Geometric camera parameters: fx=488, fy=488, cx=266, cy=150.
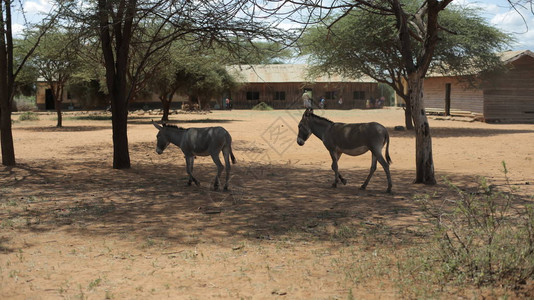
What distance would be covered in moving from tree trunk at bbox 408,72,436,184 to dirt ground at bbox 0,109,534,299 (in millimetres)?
383

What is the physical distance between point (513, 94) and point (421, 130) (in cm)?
2526

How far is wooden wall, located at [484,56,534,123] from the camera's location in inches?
1247

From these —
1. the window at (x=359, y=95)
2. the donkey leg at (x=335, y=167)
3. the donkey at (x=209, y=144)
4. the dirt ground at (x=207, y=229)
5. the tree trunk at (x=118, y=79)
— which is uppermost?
the window at (x=359, y=95)

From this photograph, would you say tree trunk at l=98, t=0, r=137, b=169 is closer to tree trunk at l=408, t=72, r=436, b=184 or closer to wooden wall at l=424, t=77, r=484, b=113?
tree trunk at l=408, t=72, r=436, b=184

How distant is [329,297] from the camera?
4.49 metres

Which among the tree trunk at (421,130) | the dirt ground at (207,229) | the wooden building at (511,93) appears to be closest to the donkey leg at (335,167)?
the dirt ground at (207,229)

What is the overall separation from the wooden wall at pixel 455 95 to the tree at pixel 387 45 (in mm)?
5088

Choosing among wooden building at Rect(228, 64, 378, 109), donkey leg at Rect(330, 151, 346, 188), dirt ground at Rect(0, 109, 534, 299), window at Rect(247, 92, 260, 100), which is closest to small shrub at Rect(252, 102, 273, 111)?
wooden building at Rect(228, 64, 378, 109)

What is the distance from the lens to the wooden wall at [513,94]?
31672 millimetres

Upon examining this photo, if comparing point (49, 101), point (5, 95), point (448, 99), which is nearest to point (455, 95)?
point (448, 99)

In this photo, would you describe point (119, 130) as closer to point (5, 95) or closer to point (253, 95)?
point (5, 95)

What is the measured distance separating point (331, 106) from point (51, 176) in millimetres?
48564

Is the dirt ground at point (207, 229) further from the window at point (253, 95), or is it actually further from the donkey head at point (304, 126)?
the window at point (253, 95)

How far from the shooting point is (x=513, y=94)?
31984 millimetres
